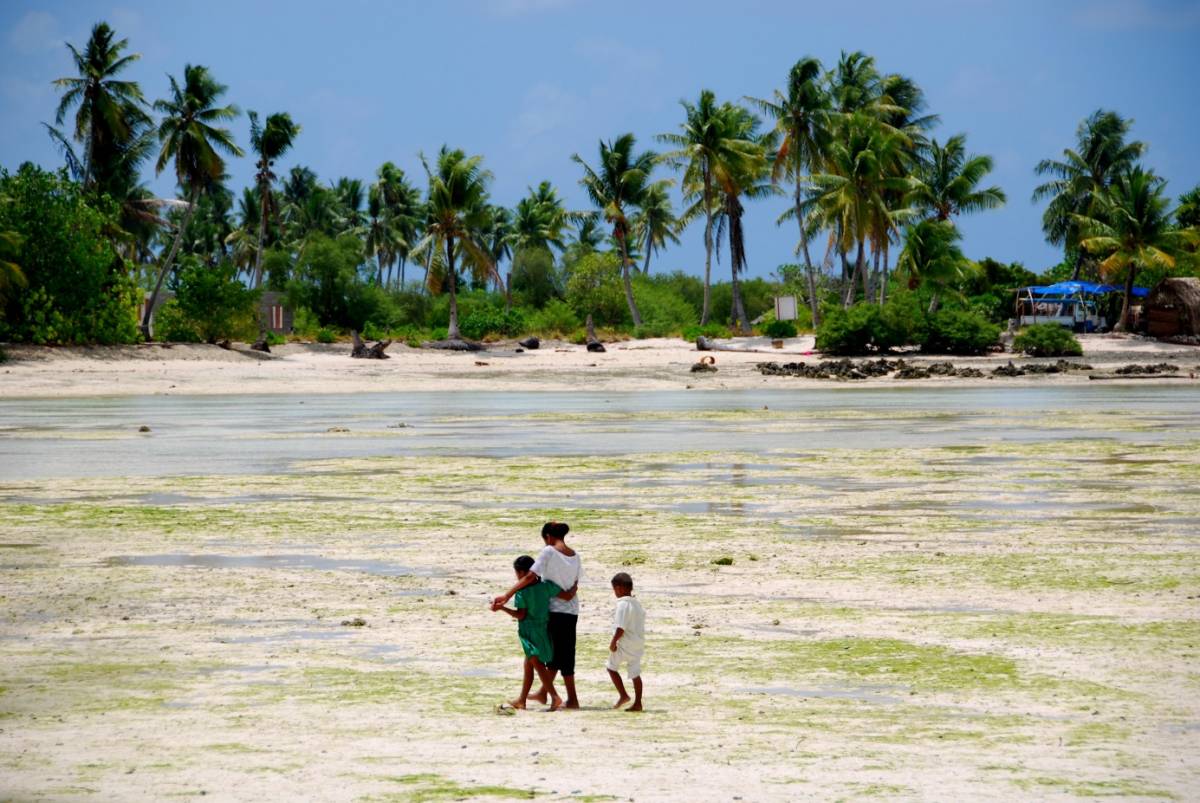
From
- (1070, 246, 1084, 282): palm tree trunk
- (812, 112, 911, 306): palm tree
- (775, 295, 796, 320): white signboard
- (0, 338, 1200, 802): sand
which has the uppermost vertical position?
(812, 112, 911, 306): palm tree

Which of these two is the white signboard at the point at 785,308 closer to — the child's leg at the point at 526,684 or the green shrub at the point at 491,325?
the green shrub at the point at 491,325

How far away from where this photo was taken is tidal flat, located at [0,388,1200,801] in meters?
7.20

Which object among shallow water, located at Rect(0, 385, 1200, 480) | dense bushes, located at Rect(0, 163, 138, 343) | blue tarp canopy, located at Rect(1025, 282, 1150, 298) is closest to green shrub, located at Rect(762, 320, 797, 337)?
blue tarp canopy, located at Rect(1025, 282, 1150, 298)

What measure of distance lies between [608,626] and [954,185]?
212ft

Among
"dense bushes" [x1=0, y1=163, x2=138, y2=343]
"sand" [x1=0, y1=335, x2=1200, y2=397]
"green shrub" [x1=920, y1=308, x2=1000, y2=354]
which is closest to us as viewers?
"sand" [x1=0, y1=335, x2=1200, y2=397]

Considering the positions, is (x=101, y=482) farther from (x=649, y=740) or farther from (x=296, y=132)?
(x=296, y=132)

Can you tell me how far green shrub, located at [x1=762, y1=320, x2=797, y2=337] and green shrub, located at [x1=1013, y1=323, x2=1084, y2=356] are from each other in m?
10.3

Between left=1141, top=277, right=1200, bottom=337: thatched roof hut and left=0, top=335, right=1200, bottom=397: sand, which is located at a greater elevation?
left=1141, top=277, right=1200, bottom=337: thatched roof hut

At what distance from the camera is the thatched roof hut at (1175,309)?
6419cm

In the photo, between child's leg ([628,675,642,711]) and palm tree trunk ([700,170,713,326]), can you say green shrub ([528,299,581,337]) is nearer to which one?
palm tree trunk ([700,170,713,326])

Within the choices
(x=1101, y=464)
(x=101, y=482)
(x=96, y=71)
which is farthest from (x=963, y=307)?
(x=101, y=482)

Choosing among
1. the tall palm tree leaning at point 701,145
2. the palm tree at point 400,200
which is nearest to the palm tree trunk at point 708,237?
the tall palm tree leaning at point 701,145

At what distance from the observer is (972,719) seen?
26.4ft

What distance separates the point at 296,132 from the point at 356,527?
59787 mm
